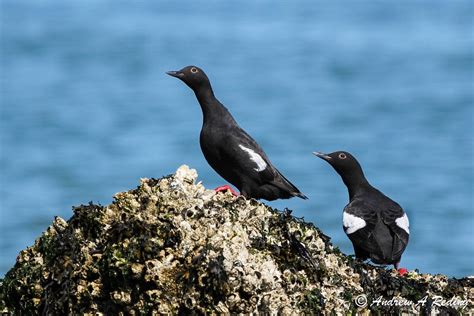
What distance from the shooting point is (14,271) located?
6.22 metres

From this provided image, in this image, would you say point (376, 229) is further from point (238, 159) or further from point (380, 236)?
point (238, 159)

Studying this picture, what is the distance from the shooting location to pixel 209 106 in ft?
29.7

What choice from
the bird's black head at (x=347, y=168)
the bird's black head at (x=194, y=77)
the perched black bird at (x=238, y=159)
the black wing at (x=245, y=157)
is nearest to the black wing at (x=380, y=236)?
the perched black bird at (x=238, y=159)

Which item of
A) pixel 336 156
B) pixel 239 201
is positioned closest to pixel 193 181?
pixel 239 201

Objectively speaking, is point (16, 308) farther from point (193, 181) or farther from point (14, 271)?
point (193, 181)

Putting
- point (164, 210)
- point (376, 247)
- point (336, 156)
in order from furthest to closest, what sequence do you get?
point (336, 156) → point (376, 247) → point (164, 210)

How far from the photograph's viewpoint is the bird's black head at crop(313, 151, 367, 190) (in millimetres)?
9664

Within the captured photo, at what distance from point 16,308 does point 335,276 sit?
2.13 meters

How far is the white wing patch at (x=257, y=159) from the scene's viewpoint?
8.51 m

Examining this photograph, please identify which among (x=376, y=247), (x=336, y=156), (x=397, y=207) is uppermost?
(x=336, y=156)

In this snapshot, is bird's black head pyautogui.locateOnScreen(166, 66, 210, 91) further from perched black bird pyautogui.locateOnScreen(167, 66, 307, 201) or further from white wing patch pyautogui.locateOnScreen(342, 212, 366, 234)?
white wing patch pyautogui.locateOnScreen(342, 212, 366, 234)

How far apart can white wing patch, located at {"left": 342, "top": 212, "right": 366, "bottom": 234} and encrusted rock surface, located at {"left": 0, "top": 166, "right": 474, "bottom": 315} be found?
5.74 ft

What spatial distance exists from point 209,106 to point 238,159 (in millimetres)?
820

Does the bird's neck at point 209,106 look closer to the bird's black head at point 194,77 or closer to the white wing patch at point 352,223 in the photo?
the bird's black head at point 194,77
